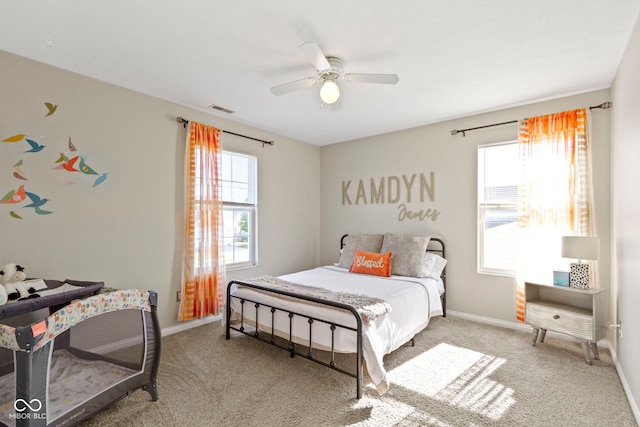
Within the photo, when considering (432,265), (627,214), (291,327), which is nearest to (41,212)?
(291,327)

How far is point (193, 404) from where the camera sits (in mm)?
2174

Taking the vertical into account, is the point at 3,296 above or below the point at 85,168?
below

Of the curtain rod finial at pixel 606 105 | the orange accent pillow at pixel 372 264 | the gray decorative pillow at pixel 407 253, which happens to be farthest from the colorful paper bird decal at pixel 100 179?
the curtain rod finial at pixel 606 105

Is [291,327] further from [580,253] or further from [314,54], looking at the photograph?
[580,253]

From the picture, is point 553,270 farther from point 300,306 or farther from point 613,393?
point 300,306

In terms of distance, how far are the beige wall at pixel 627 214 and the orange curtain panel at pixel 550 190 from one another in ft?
0.82

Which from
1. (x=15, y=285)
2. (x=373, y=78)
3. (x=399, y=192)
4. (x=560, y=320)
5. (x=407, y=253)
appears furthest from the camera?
(x=399, y=192)

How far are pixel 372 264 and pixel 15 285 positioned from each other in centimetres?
318

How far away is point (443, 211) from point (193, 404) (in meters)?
3.42

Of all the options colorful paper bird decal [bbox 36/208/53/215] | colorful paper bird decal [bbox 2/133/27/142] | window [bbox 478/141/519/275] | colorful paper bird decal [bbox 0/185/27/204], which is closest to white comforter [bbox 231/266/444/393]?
window [bbox 478/141/519/275]

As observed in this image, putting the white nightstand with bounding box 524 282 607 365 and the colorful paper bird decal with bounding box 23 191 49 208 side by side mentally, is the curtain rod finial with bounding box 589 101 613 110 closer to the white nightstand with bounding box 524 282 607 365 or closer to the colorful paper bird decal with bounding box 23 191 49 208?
the white nightstand with bounding box 524 282 607 365

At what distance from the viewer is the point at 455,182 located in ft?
13.1

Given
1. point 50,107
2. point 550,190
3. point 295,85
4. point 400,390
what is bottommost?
point 400,390

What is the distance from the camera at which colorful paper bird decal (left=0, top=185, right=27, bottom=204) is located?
8.03 ft
